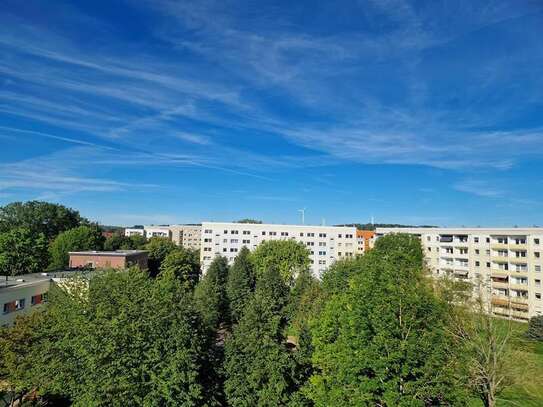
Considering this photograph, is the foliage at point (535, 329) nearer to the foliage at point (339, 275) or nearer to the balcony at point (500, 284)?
the balcony at point (500, 284)

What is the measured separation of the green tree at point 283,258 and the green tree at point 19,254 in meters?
30.0

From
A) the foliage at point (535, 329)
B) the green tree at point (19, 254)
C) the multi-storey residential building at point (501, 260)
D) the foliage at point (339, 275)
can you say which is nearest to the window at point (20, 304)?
the green tree at point (19, 254)

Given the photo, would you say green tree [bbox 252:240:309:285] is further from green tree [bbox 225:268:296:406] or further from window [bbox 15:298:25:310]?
green tree [bbox 225:268:296:406]

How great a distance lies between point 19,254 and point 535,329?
205 feet

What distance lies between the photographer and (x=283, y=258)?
58.0 meters

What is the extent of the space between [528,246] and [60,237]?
246ft

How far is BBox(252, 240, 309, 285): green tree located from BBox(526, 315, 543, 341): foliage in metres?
29.6

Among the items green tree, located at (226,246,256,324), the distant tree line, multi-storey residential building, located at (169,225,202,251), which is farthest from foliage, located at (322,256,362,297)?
multi-storey residential building, located at (169,225,202,251)

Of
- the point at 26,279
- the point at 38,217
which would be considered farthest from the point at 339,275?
the point at 38,217

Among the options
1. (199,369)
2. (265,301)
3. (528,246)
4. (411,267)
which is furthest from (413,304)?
(528,246)

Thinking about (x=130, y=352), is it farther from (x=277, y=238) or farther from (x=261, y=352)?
(x=277, y=238)

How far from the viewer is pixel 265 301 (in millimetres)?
19359

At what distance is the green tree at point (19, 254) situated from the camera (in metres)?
43.2

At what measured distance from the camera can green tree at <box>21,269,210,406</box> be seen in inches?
645
